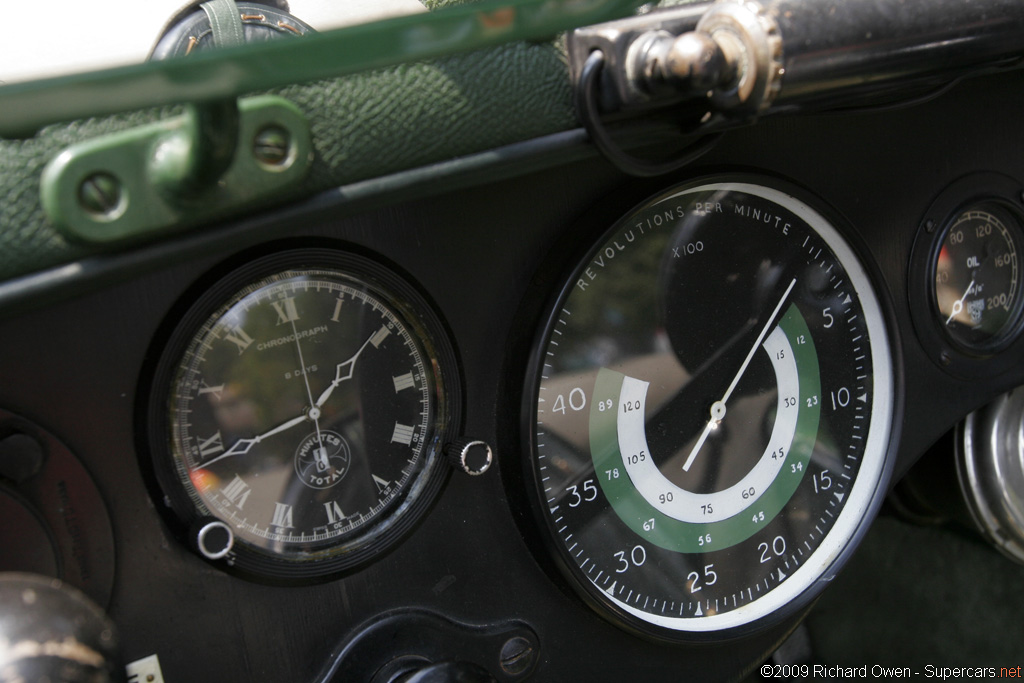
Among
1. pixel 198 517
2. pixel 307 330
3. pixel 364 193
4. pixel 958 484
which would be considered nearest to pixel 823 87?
pixel 364 193

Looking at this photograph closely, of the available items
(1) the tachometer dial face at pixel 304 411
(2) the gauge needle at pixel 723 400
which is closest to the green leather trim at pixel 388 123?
(1) the tachometer dial face at pixel 304 411

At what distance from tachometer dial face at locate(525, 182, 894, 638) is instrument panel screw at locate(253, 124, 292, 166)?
464mm

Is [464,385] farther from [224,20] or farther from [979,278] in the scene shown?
[979,278]

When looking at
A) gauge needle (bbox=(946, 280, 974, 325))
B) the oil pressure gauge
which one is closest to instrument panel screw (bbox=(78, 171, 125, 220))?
the oil pressure gauge

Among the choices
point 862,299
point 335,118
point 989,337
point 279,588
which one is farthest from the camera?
point 989,337

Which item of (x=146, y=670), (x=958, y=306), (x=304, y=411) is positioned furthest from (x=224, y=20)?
(x=958, y=306)

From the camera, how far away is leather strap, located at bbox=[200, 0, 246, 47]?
109 cm

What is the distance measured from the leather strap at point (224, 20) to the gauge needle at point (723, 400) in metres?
0.82

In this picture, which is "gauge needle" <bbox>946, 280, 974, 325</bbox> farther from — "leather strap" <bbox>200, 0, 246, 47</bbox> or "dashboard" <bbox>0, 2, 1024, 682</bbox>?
"leather strap" <bbox>200, 0, 246, 47</bbox>

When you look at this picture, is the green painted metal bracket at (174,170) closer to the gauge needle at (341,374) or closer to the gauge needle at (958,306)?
Answer: the gauge needle at (341,374)

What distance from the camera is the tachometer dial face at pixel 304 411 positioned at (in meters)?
1.03

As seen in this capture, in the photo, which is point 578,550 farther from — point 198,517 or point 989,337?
point 989,337

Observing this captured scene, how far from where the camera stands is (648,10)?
1.01 m

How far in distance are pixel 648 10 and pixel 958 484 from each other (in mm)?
1166
